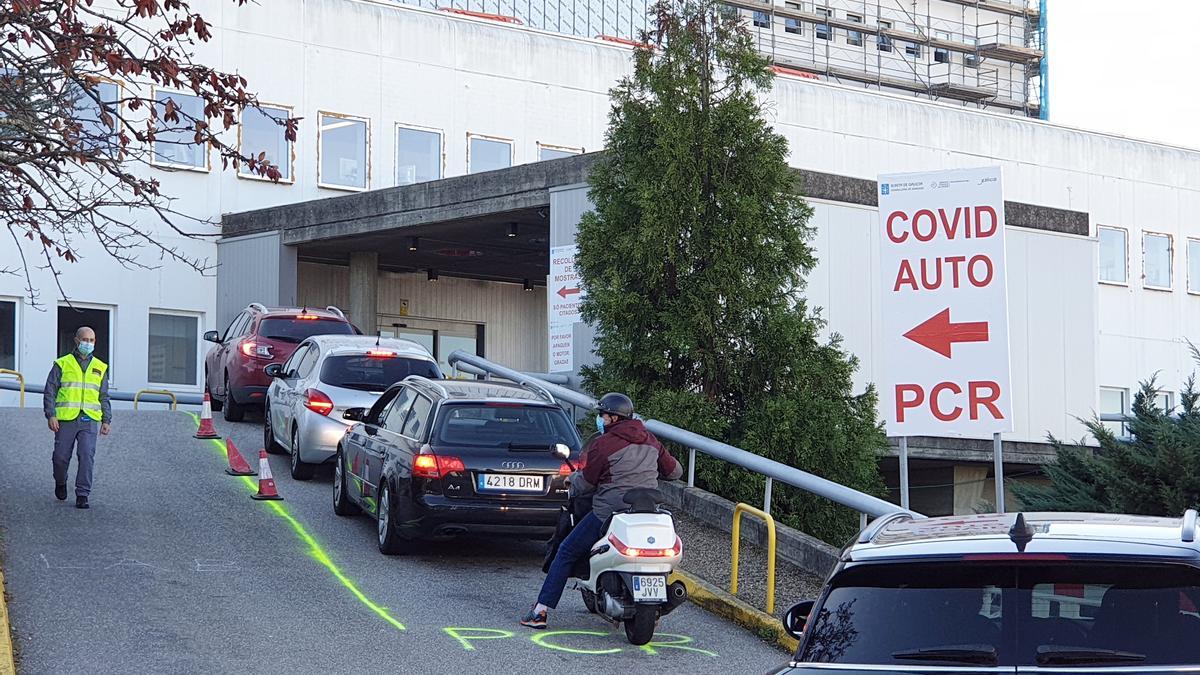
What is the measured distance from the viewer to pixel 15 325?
29.5 metres

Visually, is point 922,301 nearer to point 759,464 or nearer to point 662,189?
point 759,464

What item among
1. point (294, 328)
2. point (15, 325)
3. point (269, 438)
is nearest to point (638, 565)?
point (269, 438)

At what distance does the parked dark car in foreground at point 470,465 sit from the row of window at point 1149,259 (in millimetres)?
27880

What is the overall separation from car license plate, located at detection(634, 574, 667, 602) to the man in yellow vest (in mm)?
7118

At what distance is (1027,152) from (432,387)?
30.0m

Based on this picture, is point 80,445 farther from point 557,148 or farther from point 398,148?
point 557,148

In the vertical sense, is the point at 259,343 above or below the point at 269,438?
above

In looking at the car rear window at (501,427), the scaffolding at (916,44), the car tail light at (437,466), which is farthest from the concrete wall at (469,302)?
the scaffolding at (916,44)

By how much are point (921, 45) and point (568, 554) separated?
64277mm

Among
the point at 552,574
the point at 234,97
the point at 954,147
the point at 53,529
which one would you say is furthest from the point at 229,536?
the point at 954,147

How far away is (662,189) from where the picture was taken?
1664 centimetres

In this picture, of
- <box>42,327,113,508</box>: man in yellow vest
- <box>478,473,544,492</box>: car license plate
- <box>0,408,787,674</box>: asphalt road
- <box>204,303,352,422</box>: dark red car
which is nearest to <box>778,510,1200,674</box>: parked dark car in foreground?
<box>0,408,787,674</box>: asphalt road

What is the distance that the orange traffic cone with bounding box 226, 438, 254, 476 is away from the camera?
17891mm

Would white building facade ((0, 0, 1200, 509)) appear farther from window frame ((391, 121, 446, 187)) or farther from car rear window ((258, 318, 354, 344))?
car rear window ((258, 318, 354, 344))
